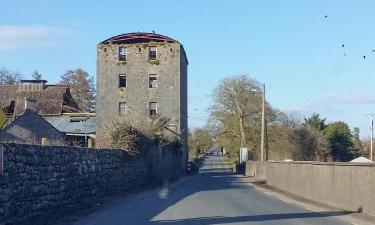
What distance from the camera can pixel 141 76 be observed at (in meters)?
72.8

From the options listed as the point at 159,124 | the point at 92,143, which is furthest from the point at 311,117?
the point at 92,143

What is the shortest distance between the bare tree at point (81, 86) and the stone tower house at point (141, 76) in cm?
2966

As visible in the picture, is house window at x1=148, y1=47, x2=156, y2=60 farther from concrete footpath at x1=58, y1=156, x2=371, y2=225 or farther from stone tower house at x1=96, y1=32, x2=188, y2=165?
concrete footpath at x1=58, y1=156, x2=371, y2=225

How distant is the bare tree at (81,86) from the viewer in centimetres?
10275

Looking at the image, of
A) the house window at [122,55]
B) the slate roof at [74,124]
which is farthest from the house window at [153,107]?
the slate roof at [74,124]

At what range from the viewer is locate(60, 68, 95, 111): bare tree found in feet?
337

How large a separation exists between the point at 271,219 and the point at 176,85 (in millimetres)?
54907

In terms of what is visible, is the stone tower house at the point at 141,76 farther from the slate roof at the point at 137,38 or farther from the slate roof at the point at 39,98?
the slate roof at the point at 39,98

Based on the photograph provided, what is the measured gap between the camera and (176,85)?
72.1 m

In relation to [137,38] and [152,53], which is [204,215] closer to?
[152,53]

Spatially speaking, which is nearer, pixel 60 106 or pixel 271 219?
pixel 271 219

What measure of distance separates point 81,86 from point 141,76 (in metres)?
32.5

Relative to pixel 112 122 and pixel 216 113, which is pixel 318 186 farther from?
pixel 216 113

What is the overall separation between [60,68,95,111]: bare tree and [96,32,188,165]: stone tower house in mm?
29659
